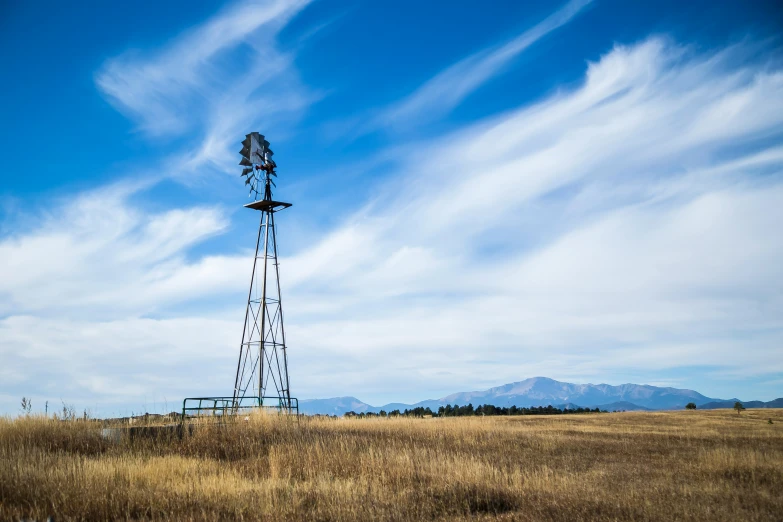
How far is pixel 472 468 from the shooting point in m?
14.7

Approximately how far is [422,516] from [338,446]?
10.1 meters

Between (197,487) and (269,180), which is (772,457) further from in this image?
(269,180)

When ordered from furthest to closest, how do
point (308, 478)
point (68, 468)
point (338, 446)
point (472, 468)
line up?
point (338, 446) < point (472, 468) < point (308, 478) < point (68, 468)

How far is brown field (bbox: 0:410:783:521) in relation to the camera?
9.96 meters

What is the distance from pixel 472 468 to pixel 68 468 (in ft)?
32.5

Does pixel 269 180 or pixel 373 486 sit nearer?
pixel 373 486

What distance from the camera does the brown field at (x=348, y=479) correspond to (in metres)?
9.96

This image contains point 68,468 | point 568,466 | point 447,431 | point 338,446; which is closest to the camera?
point 68,468

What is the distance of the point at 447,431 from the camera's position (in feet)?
87.4

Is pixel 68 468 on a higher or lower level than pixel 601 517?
higher

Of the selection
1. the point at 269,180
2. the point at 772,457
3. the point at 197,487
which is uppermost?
the point at 269,180

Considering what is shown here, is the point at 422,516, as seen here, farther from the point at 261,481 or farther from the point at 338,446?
the point at 338,446

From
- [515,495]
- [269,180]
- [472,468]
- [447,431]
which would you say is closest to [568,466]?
[472,468]

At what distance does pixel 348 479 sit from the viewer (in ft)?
42.6
